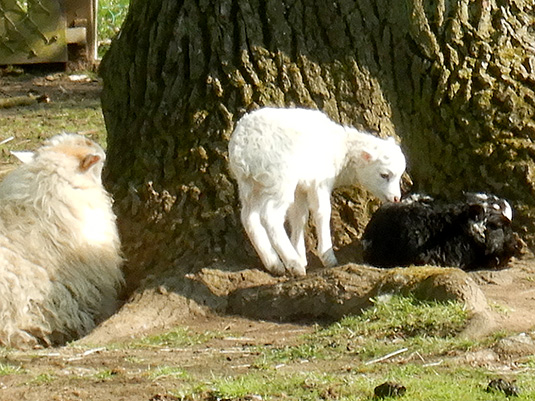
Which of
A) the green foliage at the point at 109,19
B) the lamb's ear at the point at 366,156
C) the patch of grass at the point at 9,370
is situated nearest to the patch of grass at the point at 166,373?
the patch of grass at the point at 9,370

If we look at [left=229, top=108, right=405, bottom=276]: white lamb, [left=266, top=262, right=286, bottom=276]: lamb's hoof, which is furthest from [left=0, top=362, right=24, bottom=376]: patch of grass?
[left=266, top=262, right=286, bottom=276]: lamb's hoof

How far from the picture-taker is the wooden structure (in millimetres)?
14250

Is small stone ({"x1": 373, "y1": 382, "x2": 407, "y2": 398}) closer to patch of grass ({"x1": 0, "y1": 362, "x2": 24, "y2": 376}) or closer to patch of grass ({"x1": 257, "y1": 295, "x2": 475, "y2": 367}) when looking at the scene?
patch of grass ({"x1": 257, "y1": 295, "x2": 475, "y2": 367})

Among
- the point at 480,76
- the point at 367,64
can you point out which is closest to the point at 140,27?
the point at 367,64

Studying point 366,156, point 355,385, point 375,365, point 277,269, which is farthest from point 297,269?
point 355,385

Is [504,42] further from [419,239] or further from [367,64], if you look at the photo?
[419,239]

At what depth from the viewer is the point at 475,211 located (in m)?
7.31

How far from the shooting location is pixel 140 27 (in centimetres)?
777

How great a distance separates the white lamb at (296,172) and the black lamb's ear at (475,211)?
0.54 metres

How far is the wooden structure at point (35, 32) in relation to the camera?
14250mm

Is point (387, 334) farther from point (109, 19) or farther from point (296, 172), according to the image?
point (109, 19)

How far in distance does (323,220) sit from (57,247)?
1787 mm

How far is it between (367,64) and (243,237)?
152cm

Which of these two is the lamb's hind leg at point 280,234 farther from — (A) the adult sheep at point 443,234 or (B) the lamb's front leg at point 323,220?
(A) the adult sheep at point 443,234
